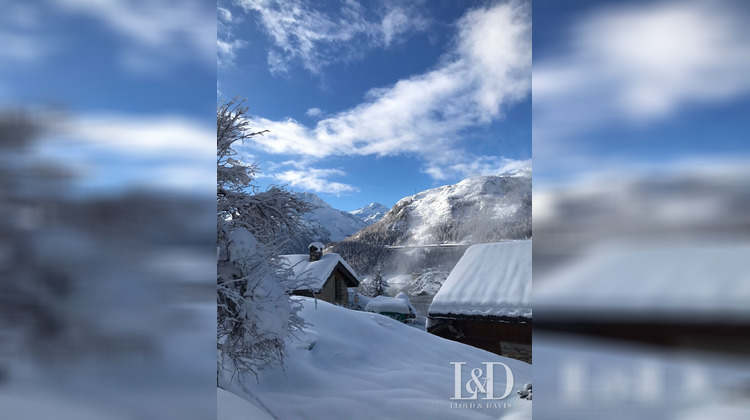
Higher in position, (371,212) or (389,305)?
(371,212)

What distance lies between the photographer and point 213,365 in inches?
31.5

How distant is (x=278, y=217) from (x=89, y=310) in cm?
194

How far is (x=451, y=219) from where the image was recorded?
11.6 feet

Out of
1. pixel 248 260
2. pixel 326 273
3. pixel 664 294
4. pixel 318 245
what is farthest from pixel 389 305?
pixel 664 294

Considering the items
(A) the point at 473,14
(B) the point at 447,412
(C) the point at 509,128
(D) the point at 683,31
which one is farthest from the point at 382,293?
(D) the point at 683,31

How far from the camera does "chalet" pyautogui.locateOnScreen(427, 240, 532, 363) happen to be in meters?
3.58

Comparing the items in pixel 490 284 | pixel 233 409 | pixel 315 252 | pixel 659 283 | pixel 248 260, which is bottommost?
pixel 233 409

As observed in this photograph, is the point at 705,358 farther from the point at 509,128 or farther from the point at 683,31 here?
the point at 509,128

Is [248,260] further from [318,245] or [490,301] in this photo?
[490,301]

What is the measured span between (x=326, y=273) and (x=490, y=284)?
193 cm

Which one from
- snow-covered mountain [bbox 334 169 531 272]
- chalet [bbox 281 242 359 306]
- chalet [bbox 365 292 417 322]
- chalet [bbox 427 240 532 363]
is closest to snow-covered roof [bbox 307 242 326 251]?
chalet [bbox 281 242 359 306]

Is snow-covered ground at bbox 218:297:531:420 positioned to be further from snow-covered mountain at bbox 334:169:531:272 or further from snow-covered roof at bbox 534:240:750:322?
snow-covered roof at bbox 534:240:750:322

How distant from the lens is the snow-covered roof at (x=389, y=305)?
14.5 feet

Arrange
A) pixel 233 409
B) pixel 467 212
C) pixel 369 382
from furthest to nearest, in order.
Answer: pixel 467 212 < pixel 369 382 < pixel 233 409
